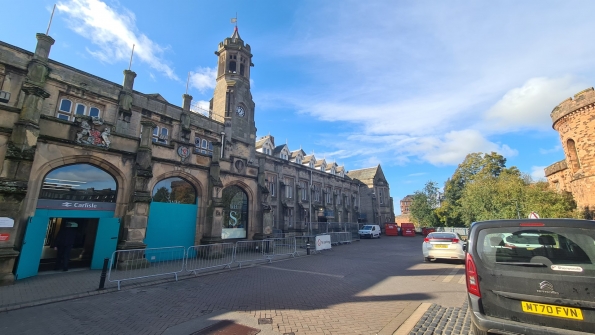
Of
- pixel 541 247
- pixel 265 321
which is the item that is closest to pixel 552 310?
pixel 541 247

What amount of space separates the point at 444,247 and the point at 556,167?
70.7 ft

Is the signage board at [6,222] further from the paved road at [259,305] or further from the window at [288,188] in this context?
the window at [288,188]

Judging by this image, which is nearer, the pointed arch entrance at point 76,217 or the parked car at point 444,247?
the pointed arch entrance at point 76,217

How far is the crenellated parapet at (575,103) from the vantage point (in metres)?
19.0

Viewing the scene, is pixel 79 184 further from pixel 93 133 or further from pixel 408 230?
pixel 408 230

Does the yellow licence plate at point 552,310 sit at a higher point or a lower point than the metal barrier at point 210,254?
higher

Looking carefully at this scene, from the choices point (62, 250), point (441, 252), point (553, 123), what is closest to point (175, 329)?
point (62, 250)

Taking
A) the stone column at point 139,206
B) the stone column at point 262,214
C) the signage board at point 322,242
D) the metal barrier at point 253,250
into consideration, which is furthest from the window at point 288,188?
the stone column at point 139,206

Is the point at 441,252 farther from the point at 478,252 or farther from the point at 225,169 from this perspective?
the point at 225,169

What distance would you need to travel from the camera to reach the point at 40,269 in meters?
10.5

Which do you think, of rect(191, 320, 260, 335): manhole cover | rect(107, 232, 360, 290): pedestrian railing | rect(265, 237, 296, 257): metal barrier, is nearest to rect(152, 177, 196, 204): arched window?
rect(107, 232, 360, 290): pedestrian railing

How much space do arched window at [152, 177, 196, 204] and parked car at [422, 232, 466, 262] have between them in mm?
13441

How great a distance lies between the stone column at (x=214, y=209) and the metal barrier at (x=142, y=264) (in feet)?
6.66

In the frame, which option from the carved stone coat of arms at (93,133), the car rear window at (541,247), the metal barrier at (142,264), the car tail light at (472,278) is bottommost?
→ the metal barrier at (142,264)
